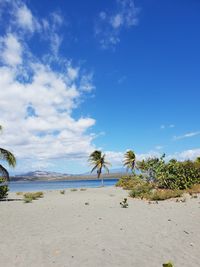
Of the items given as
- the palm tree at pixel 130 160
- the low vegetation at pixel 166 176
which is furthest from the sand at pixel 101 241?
the palm tree at pixel 130 160

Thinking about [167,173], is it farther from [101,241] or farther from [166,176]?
[101,241]

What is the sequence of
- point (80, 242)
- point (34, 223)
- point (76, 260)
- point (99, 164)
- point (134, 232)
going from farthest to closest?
1. point (99, 164)
2. point (34, 223)
3. point (134, 232)
4. point (80, 242)
5. point (76, 260)

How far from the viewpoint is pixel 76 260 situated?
697cm

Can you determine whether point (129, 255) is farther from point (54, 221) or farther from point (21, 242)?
point (54, 221)

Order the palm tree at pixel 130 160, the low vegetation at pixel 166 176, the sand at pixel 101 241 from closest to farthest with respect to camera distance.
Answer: the sand at pixel 101 241, the low vegetation at pixel 166 176, the palm tree at pixel 130 160

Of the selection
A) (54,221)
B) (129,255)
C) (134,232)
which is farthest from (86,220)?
(129,255)

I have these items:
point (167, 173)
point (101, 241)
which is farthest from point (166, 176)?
point (101, 241)

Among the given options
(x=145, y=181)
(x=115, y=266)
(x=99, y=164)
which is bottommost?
(x=115, y=266)

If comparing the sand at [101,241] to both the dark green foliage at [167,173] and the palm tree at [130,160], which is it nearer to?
the dark green foliage at [167,173]

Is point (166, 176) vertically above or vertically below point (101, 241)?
above

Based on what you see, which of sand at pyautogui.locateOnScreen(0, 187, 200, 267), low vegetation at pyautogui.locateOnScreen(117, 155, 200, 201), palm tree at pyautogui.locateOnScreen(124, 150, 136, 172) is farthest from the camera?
palm tree at pyautogui.locateOnScreen(124, 150, 136, 172)

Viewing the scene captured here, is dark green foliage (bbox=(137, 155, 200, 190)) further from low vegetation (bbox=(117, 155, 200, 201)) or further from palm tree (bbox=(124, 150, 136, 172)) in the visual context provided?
palm tree (bbox=(124, 150, 136, 172))

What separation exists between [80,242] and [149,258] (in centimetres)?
248

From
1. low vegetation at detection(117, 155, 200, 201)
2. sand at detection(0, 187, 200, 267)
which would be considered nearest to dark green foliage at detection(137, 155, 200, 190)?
low vegetation at detection(117, 155, 200, 201)
